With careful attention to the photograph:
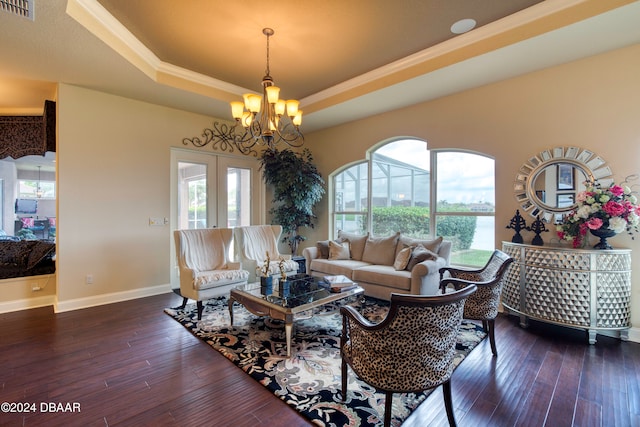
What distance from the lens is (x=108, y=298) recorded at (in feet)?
13.8

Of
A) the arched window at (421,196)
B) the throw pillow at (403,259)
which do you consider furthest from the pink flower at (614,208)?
the throw pillow at (403,259)

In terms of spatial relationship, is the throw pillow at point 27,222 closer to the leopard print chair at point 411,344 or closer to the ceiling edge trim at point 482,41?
the ceiling edge trim at point 482,41

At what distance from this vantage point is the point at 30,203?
5.73 meters

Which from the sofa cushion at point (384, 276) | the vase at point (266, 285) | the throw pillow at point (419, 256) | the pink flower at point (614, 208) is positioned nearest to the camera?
the pink flower at point (614, 208)

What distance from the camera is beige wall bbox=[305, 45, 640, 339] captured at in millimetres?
3004

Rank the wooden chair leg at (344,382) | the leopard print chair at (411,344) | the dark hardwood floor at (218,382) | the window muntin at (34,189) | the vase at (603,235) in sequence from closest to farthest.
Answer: the leopard print chair at (411,344) → the dark hardwood floor at (218,382) → the wooden chair leg at (344,382) → the vase at (603,235) → the window muntin at (34,189)

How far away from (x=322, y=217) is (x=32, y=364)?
4.61 metres

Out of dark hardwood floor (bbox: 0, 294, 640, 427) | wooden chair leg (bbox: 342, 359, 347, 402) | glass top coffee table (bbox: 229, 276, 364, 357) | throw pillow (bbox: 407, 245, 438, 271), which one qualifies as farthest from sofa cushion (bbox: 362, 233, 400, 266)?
wooden chair leg (bbox: 342, 359, 347, 402)

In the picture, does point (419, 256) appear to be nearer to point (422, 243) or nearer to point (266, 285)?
point (422, 243)

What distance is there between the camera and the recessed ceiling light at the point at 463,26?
9.53ft

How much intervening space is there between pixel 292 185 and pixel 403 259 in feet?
7.92

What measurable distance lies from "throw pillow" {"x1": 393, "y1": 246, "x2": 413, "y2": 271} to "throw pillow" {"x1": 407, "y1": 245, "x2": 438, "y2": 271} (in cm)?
5

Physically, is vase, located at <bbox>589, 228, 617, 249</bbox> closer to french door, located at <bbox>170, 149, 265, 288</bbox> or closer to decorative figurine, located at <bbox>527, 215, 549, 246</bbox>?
decorative figurine, located at <bbox>527, 215, 549, 246</bbox>

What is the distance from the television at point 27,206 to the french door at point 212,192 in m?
3.26
